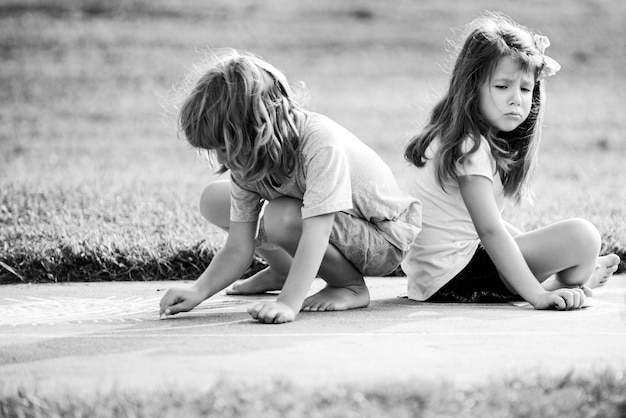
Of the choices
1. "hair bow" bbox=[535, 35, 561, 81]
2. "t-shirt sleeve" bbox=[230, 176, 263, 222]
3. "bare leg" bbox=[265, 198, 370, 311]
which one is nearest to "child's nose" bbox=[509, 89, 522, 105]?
"hair bow" bbox=[535, 35, 561, 81]

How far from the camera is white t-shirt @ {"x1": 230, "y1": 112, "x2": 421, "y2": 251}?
3.33 metres

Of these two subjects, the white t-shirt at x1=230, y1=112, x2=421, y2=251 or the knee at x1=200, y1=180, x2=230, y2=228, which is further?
the knee at x1=200, y1=180, x2=230, y2=228

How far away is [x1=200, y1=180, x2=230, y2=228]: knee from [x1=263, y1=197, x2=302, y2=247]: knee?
441 mm

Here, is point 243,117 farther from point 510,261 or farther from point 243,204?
point 510,261

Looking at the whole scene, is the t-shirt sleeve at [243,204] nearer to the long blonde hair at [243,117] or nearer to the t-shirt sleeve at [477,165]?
the long blonde hair at [243,117]

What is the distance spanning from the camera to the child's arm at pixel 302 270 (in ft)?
10.7

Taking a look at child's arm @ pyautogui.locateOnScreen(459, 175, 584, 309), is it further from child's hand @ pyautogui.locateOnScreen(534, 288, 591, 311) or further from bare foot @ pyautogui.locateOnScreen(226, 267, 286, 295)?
bare foot @ pyautogui.locateOnScreen(226, 267, 286, 295)

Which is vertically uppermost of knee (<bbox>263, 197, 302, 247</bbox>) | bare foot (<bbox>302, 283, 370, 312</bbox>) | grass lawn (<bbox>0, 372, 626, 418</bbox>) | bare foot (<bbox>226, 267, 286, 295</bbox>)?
knee (<bbox>263, 197, 302, 247</bbox>)

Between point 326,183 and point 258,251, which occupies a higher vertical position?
point 326,183

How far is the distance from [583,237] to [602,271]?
0.34 metres

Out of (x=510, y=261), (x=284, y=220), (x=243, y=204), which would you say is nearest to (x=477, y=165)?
(x=510, y=261)

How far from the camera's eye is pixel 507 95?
12.3 ft

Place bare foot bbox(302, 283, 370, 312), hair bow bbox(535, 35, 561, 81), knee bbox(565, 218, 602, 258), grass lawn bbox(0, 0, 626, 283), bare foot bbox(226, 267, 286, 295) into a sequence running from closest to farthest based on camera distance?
bare foot bbox(302, 283, 370, 312), knee bbox(565, 218, 602, 258), hair bow bbox(535, 35, 561, 81), bare foot bbox(226, 267, 286, 295), grass lawn bbox(0, 0, 626, 283)

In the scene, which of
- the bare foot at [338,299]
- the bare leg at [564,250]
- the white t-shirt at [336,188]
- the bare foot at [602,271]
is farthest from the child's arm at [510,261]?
the bare foot at [338,299]
